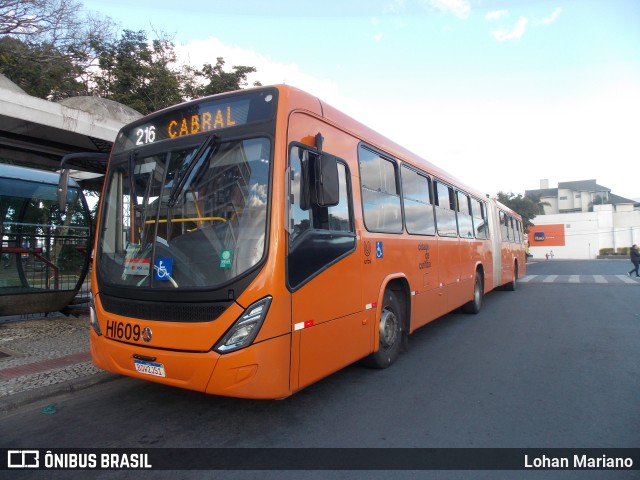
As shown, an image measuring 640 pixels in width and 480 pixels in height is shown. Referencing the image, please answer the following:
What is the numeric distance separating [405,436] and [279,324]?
1.52 meters

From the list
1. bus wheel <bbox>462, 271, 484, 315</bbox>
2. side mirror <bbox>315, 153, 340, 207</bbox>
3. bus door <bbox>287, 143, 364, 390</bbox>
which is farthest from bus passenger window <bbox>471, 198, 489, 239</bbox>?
side mirror <bbox>315, 153, 340, 207</bbox>

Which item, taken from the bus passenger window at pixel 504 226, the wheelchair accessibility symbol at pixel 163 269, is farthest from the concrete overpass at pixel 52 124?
the bus passenger window at pixel 504 226

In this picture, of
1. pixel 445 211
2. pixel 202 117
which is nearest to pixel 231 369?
pixel 202 117

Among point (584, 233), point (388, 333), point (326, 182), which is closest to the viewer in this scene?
point (326, 182)

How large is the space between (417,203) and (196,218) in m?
4.05

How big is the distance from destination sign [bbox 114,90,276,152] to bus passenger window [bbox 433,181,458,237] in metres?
4.69

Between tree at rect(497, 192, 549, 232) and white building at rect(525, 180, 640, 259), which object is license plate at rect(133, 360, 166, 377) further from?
white building at rect(525, 180, 640, 259)

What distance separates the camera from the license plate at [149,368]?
3.60 m

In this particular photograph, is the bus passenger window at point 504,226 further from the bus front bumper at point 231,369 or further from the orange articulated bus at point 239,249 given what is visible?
the bus front bumper at point 231,369

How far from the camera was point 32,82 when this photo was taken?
1405cm

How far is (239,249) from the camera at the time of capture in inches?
139

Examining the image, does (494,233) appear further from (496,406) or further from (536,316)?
(496,406)

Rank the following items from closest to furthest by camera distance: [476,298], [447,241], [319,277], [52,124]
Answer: [319,277]
[52,124]
[447,241]
[476,298]

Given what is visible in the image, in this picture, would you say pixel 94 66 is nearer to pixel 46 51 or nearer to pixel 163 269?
pixel 46 51
